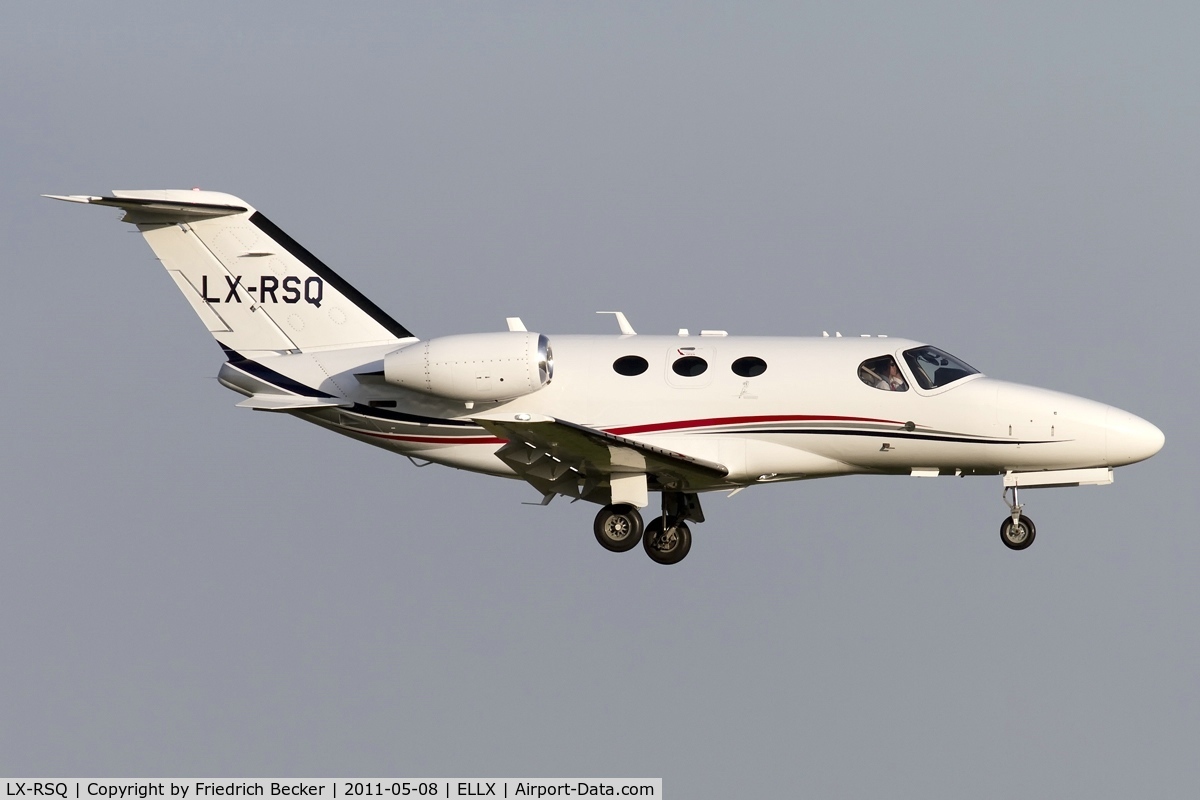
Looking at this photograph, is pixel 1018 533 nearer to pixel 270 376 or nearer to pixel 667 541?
pixel 667 541

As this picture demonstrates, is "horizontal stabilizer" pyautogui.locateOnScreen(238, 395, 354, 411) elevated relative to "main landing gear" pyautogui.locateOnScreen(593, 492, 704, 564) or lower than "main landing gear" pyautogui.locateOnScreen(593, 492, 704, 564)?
elevated

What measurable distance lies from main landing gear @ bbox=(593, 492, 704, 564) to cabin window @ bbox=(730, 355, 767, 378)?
2.38 meters

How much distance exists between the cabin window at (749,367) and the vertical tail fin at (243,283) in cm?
558

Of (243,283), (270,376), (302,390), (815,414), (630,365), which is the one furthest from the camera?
(243,283)

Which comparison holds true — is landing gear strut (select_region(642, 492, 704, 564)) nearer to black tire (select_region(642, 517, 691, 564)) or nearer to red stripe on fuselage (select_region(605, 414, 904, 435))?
black tire (select_region(642, 517, 691, 564))

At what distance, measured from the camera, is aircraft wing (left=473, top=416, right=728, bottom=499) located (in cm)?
1980

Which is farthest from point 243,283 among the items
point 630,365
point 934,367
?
point 934,367

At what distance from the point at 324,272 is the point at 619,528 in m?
6.29

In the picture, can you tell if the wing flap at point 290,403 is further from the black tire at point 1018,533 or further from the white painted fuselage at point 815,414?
the black tire at point 1018,533

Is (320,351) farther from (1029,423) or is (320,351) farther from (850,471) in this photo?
(1029,423)

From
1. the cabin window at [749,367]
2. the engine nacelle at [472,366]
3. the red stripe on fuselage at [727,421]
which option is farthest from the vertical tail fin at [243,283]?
the cabin window at [749,367]

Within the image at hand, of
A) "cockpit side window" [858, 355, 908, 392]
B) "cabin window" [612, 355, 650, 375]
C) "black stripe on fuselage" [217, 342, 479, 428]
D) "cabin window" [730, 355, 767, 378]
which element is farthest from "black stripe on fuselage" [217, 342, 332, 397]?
"cockpit side window" [858, 355, 908, 392]

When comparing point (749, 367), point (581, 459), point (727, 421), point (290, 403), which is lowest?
point (581, 459)

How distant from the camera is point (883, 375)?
21516 millimetres
